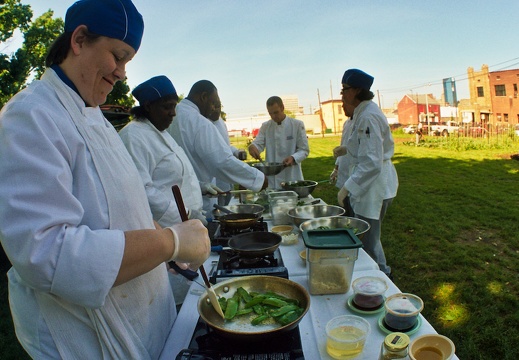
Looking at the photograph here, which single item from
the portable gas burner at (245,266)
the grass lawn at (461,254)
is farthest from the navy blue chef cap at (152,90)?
the grass lawn at (461,254)

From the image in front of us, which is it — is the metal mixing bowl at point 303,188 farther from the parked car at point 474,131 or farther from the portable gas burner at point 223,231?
the parked car at point 474,131

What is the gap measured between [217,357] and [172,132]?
251 centimetres

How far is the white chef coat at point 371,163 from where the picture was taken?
10.5 ft

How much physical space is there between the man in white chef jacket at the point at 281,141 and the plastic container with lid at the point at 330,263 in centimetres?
368

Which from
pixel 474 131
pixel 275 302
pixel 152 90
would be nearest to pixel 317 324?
pixel 275 302

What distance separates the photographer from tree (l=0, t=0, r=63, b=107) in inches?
217

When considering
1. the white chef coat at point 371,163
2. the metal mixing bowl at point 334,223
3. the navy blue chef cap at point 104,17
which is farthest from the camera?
the white chef coat at point 371,163

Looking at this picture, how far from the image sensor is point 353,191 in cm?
328

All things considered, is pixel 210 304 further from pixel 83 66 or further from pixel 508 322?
pixel 508 322

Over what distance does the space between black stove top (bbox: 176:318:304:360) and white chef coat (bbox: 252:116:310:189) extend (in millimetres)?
4271

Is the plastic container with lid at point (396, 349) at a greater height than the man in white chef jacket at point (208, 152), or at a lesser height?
lesser

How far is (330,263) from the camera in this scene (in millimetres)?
1643

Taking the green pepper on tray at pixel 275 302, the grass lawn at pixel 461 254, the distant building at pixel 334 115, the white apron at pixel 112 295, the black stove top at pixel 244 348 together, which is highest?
the distant building at pixel 334 115

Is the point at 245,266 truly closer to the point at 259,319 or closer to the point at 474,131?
the point at 259,319
